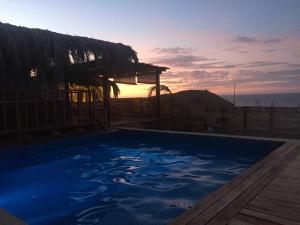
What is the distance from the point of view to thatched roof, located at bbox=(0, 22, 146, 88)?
375 inches

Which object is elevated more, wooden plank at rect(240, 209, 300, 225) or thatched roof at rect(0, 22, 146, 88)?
thatched roof at rect(0, 22, 146, 88)

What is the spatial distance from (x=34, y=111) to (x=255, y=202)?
8.08 meters

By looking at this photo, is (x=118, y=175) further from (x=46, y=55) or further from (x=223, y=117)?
(x=223, y=117)

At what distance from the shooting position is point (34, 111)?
940 centimetres

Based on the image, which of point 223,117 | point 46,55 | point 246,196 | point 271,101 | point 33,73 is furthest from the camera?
point 271,101

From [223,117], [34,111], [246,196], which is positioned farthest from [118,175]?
[223,117]

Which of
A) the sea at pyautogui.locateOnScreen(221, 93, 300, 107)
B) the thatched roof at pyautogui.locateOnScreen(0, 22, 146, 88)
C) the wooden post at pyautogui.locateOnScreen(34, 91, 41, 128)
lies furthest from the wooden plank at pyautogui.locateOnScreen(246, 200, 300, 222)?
the sea at pyautogui.locateOnScreen(221, 93, 300, 107)

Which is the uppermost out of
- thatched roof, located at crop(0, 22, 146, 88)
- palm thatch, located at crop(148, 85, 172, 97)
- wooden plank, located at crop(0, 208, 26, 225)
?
thatched roof, located at crop(0, 22, 146, 88)

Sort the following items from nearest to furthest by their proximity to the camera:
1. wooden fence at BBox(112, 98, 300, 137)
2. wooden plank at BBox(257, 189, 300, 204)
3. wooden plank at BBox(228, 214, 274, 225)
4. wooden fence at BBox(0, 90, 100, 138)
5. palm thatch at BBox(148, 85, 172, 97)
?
1. wooden plank at BBox(228, 214, 274, 225)
2. wooden plank at BBox(257, 189, 300, 204)
3. wooden fence at BBox(0, 90, 100, 138)
4. wooden fence at BBox(112, 98, 300, 137)
5. palm thatch at BBox(148, 85, 172, 97)

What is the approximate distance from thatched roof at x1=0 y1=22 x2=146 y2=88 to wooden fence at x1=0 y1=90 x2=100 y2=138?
93cm

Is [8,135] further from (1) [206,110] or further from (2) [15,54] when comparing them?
(1) [206,110]

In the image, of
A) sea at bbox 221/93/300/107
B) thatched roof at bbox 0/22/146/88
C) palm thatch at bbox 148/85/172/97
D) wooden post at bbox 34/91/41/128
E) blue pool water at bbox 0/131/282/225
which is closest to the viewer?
blue pool water at bbox 0/131/282/225

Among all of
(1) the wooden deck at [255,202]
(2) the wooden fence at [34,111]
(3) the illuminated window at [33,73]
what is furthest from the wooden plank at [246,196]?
(3) the illuminated window at [33,73]

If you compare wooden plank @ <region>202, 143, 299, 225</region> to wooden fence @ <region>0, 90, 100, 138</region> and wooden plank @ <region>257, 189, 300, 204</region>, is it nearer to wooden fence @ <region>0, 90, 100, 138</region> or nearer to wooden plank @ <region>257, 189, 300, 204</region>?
wooden plank @ <region>257, 189, 300, 204</region>
